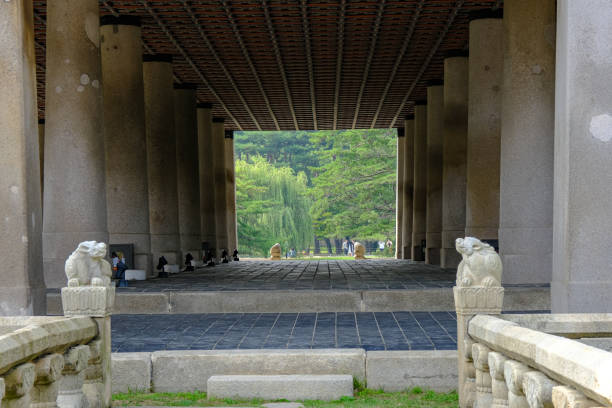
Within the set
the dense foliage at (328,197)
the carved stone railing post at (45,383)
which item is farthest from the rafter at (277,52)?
the dense foliage at (328,197)

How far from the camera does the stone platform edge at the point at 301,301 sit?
12125 millimetres

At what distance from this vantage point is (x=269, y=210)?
49.2 metres

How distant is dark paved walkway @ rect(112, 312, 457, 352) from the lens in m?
8.77

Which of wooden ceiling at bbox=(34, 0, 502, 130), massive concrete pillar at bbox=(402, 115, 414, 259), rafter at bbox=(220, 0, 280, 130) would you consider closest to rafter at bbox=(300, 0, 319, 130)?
wooden ceiling at bbox=(34, 0, 502, 130)

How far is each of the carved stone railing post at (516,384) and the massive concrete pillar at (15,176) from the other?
7313 mm

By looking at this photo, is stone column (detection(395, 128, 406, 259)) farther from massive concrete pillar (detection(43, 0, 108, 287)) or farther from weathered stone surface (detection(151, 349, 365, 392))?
weathered stone surface (detection(151, 349, 365, 392))

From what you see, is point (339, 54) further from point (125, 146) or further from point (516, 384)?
point (516, 384)

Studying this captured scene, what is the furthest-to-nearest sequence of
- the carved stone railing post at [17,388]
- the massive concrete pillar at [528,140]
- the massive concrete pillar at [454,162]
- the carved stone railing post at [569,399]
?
the massive concrete pillar at [454,162]
the massive concrete pillar at [528,140]
the carved stone railing post at [17,388]
the carved stone railing post at [569,399]

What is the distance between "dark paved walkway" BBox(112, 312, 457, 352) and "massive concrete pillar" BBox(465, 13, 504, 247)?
19.1 ft

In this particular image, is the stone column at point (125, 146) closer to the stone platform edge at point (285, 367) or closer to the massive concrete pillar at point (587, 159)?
the stone platform edge at point (285, 367)

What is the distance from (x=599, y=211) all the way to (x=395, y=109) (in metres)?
23.8

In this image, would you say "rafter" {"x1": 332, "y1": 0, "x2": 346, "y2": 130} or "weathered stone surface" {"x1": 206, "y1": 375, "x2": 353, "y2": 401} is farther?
"rafter" {"x1": 332, "y1": 0, "x2": 346, "y2": 130}

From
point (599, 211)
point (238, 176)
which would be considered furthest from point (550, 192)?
point (238, 176)

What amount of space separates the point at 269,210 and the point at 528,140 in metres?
36.2
